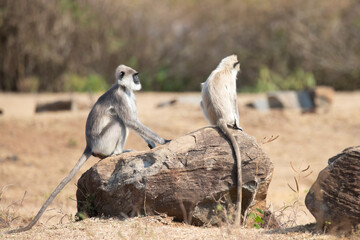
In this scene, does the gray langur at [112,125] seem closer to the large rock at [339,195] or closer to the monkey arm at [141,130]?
the monkey arm at [141,130]

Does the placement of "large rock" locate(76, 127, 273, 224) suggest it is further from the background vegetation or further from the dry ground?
the background vegetation

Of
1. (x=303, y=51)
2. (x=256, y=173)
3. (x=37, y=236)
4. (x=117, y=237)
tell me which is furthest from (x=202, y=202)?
(x=303, y=51)

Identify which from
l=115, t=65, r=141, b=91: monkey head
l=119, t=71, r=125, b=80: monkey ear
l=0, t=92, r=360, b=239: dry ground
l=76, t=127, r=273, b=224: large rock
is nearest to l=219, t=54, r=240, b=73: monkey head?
l=115, t=65, r=141, b=91: monkey head

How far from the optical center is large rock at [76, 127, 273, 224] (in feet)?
19.0

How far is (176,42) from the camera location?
2028 cm

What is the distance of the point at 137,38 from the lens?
20250 mm

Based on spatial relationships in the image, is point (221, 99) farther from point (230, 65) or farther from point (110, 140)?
point (110, 140)

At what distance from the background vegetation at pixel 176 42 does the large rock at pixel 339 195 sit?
13472 millimetres

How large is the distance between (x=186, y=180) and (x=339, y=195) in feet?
5.10

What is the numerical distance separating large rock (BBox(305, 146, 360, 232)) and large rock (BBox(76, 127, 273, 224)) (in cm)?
73

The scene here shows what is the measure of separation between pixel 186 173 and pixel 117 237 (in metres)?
1.03

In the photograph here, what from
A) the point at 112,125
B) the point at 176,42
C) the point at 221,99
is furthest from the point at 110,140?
the point at 176,42

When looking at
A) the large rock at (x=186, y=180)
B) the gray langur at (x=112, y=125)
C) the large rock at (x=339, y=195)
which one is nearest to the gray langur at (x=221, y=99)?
the large rock at (x=186, y=180)

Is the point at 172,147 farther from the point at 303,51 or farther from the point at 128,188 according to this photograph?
the point at 303,51
